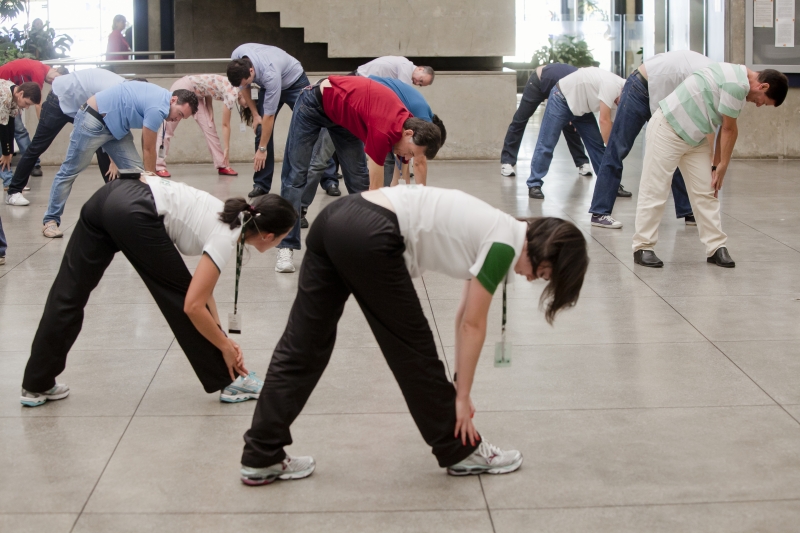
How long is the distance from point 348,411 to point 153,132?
3567mm

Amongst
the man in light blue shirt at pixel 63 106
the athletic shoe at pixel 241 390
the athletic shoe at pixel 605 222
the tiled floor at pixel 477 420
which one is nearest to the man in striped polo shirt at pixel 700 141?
the tiled floor at pixel 477 420

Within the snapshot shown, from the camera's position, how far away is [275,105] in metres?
8.25

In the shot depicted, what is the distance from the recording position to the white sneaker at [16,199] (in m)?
8.79

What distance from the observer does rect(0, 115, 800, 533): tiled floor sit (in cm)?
292

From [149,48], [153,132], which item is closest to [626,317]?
[153,132]

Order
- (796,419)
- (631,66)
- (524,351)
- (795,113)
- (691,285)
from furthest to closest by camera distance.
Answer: (631,66) < (795,113) < (691,285) < (524,351) < (796,419)

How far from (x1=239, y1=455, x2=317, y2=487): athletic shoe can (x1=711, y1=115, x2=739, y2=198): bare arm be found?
387 centimetres

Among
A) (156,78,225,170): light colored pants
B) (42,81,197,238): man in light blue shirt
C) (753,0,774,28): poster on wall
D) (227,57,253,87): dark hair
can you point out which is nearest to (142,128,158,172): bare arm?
(42,81,197,238): man in light blue shirt

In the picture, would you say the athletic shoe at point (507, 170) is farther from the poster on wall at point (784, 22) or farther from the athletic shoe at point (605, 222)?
the poster on wall at point (784, 22)

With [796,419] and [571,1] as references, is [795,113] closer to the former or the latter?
[571,1]

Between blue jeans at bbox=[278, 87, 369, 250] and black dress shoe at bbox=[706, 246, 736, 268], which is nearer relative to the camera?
blue jeans at bbox=[278, 87, 369, 250]

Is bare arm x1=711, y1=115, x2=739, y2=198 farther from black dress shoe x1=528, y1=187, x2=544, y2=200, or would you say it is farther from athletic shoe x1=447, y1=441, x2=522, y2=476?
athletic shoe x1=447, y1=441, x2=522, y2=476

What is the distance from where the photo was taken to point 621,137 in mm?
7434

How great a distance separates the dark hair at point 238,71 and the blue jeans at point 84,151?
3.79 feet
